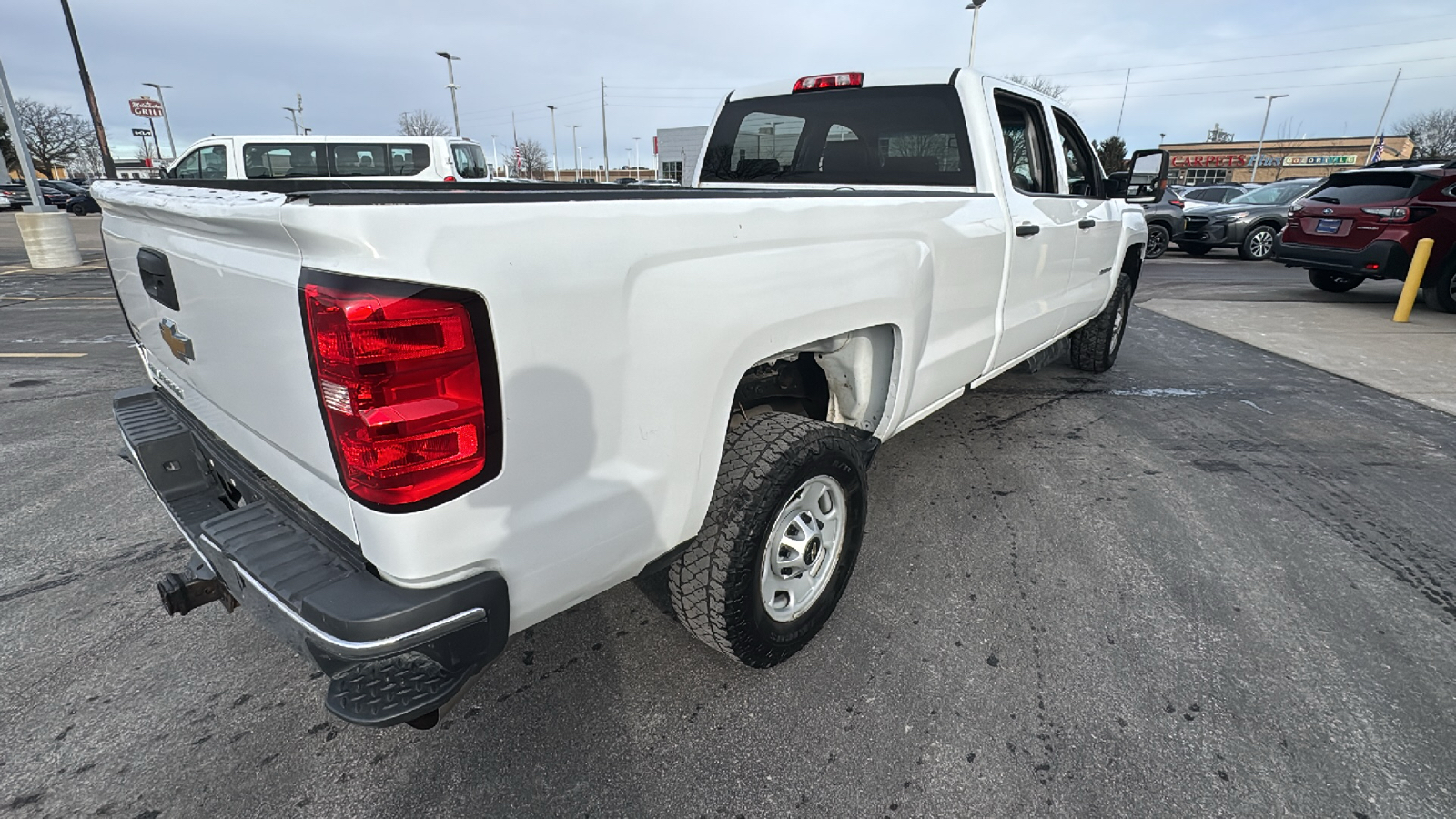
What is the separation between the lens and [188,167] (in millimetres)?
13258

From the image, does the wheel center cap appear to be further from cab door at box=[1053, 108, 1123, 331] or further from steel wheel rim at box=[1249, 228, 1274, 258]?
steel wheel rim at box=[1249, 228, 1274, 258]

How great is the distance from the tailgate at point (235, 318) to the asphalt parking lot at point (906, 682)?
0.87 m

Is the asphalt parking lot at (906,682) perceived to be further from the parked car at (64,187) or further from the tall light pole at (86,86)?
the parked car at (64,187)

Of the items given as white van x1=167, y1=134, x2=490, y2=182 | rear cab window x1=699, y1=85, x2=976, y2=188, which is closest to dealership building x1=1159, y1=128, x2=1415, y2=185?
white van x1=167, y1=134, x2=490, y2=182

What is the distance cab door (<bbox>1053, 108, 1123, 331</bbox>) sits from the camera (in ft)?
13.8

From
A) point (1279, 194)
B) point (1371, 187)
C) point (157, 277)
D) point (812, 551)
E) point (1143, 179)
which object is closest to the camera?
point (157, 277)

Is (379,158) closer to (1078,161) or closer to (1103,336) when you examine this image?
(1078,161)

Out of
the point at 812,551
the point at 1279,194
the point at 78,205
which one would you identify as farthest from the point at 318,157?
the point at 78,205

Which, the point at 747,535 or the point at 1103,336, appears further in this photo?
the point at 1103,336

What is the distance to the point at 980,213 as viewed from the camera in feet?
9.61

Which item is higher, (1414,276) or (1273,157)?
(1273,157)

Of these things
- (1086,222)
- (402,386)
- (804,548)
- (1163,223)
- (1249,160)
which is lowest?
(804,548)

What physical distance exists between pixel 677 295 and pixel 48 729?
2.26 meters

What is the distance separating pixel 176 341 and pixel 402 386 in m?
1.24
